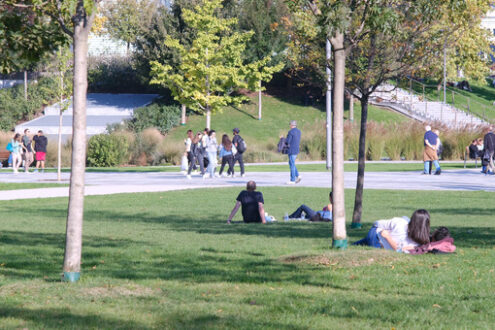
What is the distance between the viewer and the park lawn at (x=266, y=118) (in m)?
52.2

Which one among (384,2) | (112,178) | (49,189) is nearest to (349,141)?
(112,178)

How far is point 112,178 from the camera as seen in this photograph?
27.5m

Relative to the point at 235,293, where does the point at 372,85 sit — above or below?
above

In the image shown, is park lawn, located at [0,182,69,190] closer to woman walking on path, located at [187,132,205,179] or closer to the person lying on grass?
woman walking on path, located at [187,132,205,179]

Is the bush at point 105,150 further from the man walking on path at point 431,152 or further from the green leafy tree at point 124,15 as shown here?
the green leafy tree at point 124,15

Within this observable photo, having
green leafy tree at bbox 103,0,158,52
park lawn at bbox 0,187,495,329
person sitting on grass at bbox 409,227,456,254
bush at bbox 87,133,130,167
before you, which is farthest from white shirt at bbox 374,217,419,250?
green leafy tree at bbox 103,0,158,52

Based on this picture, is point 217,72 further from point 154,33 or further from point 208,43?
point 154,33

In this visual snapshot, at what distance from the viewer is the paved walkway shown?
21484mm

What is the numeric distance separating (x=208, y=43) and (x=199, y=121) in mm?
11246

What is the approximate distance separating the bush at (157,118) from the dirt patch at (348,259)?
1719 inches

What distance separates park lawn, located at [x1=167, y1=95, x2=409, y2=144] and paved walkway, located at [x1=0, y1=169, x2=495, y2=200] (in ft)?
72.3

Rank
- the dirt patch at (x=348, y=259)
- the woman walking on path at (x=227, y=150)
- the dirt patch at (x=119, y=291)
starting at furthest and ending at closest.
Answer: the woman walking on path at (x=227, y=150) → the dirt patch at (x=348, y=259) → the dirt patch at (x=119, y=291)

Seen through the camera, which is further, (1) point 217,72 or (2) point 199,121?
(2) point 199,121

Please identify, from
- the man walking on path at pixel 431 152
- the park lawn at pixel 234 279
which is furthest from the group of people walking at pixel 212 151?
the park lawn at pixel 234 279
